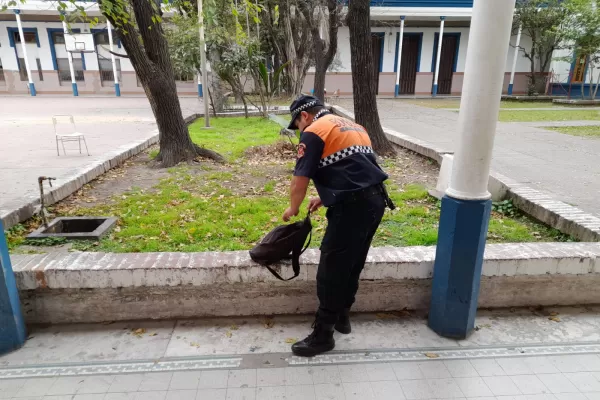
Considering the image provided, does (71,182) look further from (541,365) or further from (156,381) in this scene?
(541,365)

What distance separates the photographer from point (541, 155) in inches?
312

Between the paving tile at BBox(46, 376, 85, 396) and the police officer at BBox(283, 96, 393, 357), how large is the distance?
138cm

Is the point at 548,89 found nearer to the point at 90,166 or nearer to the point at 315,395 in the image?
the point at 90,166

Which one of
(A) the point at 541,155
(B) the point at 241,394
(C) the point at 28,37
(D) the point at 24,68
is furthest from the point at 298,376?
(D) the point at 24,68

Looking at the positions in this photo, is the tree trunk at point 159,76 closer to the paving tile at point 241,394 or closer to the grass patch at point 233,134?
the grass patch at point 233,134

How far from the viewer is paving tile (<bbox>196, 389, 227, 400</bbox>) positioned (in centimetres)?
251

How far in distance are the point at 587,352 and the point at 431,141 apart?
697 centimetres

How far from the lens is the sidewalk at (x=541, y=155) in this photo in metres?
5.61

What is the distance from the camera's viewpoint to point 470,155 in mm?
2746

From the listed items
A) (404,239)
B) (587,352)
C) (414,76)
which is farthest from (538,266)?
(414,76)

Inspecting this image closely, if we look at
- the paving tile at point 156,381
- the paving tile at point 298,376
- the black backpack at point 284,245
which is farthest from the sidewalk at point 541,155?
the paving tile at point 156,381

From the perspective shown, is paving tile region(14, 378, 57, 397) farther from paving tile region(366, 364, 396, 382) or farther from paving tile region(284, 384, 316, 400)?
paving tile region(366, 364, 396, 382)

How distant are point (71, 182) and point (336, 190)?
4452 millimetres


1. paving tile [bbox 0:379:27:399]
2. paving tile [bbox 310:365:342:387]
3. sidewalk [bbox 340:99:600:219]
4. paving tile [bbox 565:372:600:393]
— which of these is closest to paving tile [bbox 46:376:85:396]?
paving tile [bbox 0:379:27:399]
